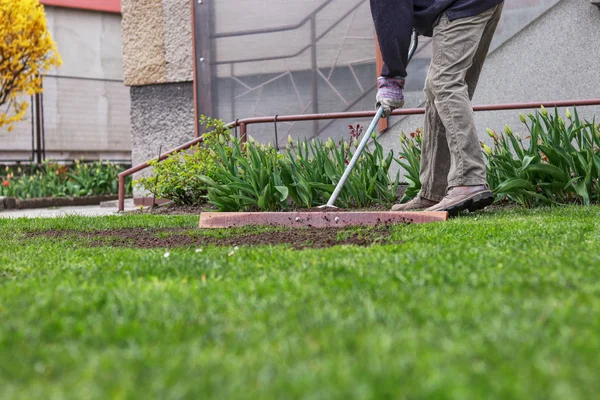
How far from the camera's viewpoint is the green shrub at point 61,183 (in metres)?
12.4

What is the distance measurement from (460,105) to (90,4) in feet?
47.3

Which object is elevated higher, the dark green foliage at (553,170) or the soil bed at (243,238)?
the dark green foliage at (553,170)

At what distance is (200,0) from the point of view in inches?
376

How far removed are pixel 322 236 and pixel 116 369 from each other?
2650mm

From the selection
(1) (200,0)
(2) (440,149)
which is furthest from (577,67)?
(1) (200,0)

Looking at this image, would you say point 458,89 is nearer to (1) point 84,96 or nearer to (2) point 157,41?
(2) point 157,41

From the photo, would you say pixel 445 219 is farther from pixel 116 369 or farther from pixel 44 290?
pixel 116 369

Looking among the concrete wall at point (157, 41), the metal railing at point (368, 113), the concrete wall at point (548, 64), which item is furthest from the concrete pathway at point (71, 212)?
the concrete wall at point (548, 64)

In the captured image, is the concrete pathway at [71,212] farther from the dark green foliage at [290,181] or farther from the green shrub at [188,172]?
the dark green foliage at [290,181]

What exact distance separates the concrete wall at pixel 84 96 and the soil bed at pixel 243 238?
1247 centimetres

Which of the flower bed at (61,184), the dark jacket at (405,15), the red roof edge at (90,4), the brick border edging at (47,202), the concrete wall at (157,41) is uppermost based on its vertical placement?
the red roof edge at (90,4)

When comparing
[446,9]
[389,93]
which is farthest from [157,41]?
[446,9]

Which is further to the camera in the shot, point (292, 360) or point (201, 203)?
point (201, 203)

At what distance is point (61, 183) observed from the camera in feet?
44.0
